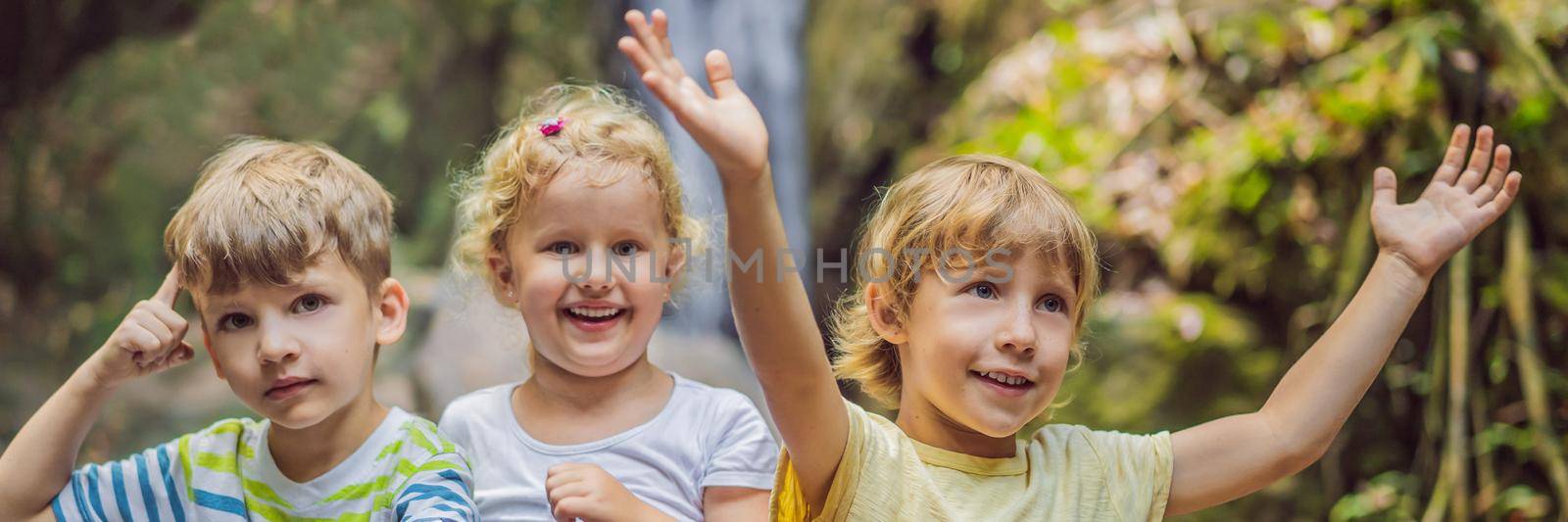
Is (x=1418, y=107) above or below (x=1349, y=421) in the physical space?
above

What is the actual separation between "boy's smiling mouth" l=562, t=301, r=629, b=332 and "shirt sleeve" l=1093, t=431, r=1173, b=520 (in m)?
0.72

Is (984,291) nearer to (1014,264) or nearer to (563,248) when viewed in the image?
(1014,264)

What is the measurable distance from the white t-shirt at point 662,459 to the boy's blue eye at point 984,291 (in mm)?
425

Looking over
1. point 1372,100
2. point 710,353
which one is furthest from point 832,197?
point 1372,100

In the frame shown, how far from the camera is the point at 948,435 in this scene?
5.86ft

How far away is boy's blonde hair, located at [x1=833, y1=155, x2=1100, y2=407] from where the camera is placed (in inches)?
68.3

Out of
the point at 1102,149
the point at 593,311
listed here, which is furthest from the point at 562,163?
the point at 1102,149

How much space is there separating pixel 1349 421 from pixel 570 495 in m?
2.74

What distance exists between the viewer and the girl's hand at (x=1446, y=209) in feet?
6.04

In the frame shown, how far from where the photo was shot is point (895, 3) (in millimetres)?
5879

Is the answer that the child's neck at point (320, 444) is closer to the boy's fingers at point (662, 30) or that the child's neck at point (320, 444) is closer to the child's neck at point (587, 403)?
the child's neck at point (587, 403)

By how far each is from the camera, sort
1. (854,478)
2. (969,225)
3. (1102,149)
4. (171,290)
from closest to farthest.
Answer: (854,478)
(969,225)
(171,290)
(1102,149)

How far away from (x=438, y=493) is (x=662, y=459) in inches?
12.8

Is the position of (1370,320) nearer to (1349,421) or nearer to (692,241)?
(692,241)
